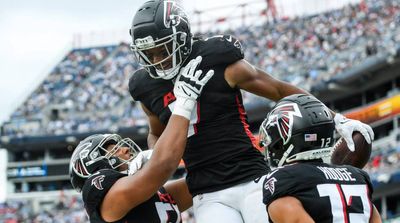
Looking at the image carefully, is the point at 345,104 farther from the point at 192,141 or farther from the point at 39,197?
the point at 192,141

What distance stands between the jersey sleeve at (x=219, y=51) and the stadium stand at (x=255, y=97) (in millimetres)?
18142

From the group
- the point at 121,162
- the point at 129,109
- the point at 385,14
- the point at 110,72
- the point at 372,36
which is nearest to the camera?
the point at 121,162

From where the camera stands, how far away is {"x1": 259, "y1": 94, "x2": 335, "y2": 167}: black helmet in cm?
361

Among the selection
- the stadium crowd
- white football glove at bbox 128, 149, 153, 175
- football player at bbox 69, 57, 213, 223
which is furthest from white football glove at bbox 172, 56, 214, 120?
the stadium crowd

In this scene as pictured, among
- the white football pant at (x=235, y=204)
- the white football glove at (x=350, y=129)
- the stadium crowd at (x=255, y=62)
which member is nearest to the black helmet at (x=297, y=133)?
the white football glove at (x=350, y=129)

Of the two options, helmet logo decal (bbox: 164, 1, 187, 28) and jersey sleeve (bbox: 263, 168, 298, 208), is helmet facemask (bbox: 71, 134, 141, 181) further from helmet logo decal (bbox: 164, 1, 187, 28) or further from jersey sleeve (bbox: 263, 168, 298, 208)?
jersey sleeve (bbox: 263, 168, 298, 208)

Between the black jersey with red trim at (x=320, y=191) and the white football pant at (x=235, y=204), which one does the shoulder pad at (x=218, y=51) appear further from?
the black jersey with red trim at (x=320, y=191)

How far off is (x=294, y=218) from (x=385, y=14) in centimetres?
2687

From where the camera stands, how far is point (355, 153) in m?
4.50

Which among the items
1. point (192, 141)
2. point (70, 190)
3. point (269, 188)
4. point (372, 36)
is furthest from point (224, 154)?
point (70, 190)

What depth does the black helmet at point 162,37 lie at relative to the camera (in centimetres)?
439

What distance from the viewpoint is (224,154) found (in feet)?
15.0

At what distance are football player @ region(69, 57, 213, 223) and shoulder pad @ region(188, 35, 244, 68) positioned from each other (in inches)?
8.9

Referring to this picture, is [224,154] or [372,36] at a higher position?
[224,154]
